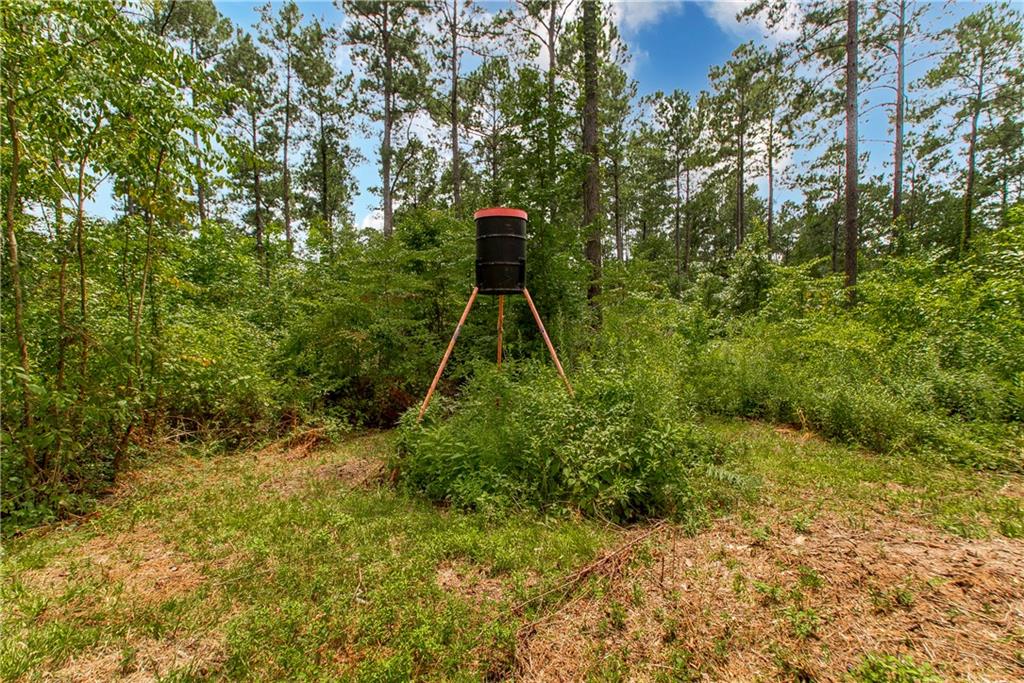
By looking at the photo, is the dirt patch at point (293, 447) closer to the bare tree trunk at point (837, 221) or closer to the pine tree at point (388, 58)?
the pine tree at point (388, 58)

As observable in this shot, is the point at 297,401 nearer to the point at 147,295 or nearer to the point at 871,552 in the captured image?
the point at 147,295

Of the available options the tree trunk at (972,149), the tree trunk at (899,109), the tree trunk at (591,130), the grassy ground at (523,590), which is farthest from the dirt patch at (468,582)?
the tree trunk at (972,149)

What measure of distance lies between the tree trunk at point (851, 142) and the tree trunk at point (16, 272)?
1077 cm

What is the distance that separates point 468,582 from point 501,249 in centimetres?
267

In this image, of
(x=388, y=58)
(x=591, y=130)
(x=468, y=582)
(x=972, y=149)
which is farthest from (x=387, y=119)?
(x=972, y=149)

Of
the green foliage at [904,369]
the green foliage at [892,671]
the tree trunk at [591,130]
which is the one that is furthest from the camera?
the tree trunk at [591,130]

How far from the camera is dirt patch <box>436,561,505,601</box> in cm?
214

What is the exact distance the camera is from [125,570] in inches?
92.8

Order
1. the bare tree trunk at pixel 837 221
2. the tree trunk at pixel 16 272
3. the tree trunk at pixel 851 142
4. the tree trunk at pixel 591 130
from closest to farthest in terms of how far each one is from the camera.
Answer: the tree trunk at pixel 16 272, the tree trunk at pixel 591 130, the tree trunk at pixel 851 142, the bare tree trunk at pixel 837 221

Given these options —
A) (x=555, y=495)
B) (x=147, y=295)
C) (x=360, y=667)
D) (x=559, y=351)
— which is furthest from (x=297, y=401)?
(x=360, y=667)

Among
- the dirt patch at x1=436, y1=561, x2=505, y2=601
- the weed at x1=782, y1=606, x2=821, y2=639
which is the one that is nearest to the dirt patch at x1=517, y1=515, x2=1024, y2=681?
the weed at x1=782, y1=606, x2=821, y2=639

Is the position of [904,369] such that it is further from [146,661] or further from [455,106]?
[455,106]

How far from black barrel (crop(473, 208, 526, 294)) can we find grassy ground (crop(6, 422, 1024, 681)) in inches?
76.9

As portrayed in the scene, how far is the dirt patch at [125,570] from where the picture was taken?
2.18 metres
